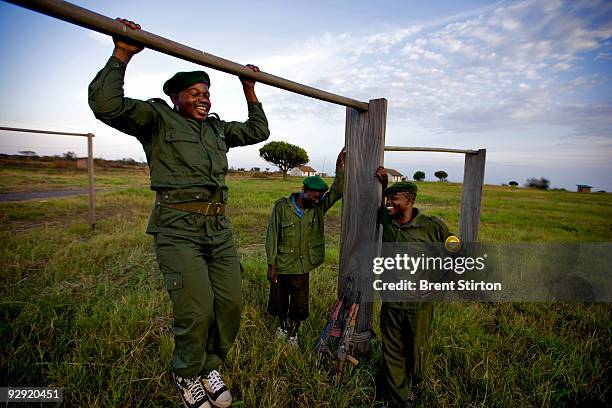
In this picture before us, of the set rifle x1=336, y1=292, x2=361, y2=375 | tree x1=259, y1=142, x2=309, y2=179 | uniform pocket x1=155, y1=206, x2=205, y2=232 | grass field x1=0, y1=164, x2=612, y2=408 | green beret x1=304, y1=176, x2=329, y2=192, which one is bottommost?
grass field x1=0, y1=164, x2=612, y2=408

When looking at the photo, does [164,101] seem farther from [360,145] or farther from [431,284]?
[431,284]

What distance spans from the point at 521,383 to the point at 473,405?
563 millimetres

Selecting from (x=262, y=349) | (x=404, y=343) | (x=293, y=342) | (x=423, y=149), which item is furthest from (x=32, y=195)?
(x=404, y=343)

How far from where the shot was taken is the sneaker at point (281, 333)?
2.64 meters

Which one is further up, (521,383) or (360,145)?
(360,145)

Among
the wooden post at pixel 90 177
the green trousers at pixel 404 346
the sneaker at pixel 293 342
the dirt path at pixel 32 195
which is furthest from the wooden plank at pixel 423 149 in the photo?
the dirt path at pixel 32 195

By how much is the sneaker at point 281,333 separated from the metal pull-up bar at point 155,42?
202 centimetres

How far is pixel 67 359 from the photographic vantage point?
2.21 m

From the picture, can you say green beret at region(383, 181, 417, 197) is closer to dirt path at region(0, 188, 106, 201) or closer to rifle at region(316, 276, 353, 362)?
rifle at region(316, 276, 353, 362)

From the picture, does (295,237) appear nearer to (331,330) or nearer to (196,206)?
(331,330)

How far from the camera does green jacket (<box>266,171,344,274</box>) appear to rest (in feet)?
9.40

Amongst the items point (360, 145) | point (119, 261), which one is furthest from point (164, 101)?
point (119, 261)

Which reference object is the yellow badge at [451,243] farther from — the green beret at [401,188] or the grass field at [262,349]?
the grass field at [262,349]

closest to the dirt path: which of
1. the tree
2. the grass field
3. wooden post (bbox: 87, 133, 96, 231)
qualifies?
wooden post (bbox: 87, 133, 96, 231)
